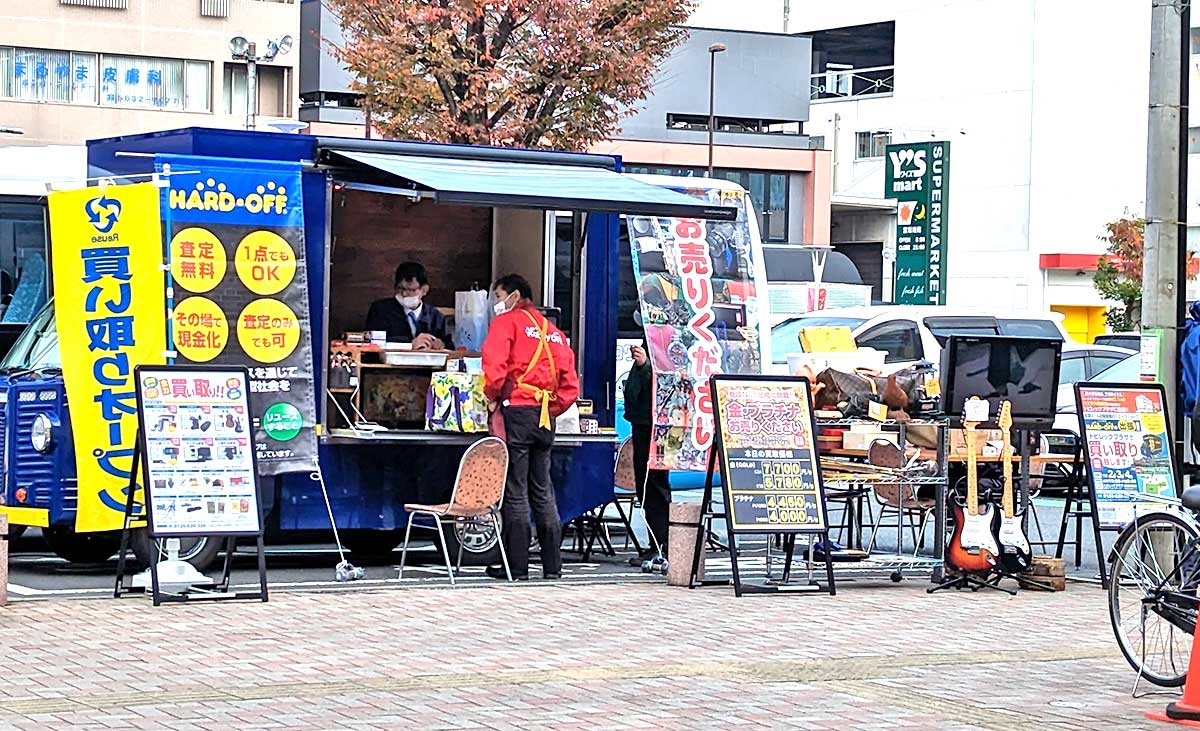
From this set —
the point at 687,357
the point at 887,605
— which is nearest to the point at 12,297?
the point at 687,357

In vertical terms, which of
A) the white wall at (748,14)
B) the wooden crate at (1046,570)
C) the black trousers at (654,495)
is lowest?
the wooden crate at (1046,570)

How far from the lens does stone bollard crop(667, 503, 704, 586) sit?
13195mm

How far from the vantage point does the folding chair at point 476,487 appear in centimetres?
1294

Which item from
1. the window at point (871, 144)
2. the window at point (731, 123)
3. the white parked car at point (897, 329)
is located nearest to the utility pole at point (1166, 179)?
the white parked car at point (897, 329)

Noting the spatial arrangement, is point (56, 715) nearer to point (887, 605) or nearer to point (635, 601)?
point (635, 601)

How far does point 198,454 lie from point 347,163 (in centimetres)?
256

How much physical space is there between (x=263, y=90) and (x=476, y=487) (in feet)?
158

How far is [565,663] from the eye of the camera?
384 inches

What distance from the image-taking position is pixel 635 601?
12.3m

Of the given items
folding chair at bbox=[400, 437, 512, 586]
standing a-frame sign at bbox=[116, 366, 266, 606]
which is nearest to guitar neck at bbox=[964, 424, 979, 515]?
folding chair at bbox=[400, 437, 512, 586]

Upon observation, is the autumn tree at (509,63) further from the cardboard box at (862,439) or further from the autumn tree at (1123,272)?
the autumn tree at (1123,272)

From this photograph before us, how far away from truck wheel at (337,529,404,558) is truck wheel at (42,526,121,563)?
6.12ft

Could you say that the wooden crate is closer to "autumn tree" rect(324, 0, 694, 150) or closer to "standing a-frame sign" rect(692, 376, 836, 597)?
"standing a-frame sign" rect(692, 376, 836, 597)

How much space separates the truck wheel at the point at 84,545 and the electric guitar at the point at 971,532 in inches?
231
